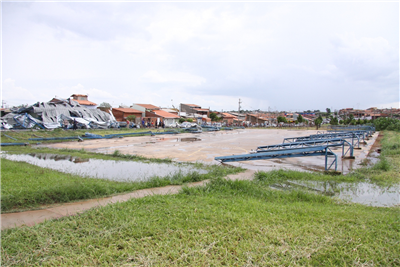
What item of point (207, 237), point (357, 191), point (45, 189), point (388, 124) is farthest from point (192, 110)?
point (207, 237)

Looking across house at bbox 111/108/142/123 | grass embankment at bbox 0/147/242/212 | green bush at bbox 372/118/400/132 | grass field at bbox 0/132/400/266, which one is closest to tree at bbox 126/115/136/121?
house at bbox 111/108/142/123

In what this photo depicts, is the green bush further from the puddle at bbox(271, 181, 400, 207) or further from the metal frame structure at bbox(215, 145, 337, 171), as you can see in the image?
the puddle at bbox(271, 181, 400, 207)

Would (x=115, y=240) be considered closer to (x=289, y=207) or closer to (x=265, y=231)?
(x=265, y=231)

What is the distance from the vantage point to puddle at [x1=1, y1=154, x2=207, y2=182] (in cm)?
1055

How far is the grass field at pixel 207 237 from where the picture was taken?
11.2 feet

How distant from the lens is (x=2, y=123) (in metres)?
30.0

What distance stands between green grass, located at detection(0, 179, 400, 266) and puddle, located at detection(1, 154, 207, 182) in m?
5.34

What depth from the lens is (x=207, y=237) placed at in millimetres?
3949

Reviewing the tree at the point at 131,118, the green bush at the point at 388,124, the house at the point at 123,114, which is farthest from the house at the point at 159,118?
the green bush at the point at 388,124

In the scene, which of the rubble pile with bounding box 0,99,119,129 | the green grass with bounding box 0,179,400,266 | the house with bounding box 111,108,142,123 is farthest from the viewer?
the house with bounding box 111,108,142,123

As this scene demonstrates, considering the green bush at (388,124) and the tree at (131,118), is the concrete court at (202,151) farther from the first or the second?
the tree at (131,118)

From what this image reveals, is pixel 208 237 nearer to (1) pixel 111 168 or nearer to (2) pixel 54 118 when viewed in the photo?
(1) pixel 111 168

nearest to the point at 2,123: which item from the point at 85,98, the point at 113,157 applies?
the point at 113,157

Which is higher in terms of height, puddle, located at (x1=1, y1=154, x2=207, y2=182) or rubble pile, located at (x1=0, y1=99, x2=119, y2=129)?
rubble pile, located at (x1=0, y1=99, x2=119, y2=129)
